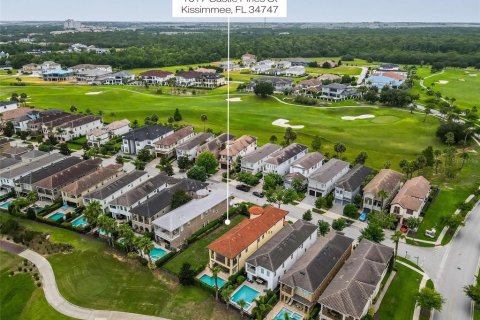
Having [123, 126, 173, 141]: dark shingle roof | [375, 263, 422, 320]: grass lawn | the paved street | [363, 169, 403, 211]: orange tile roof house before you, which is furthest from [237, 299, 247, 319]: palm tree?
[123, 126, 173, 141]: dark shingle roof

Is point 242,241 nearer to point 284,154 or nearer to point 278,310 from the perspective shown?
point 278,310

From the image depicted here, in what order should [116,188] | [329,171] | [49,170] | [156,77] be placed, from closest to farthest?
[116,188] < [329,171] < [49,170] < [156,77]

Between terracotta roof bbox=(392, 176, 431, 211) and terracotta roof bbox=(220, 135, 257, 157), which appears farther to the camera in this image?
terracotta roof bbox=(220, 135, 257, 157)

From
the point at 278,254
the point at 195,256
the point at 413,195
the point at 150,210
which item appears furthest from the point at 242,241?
the point at 413,195

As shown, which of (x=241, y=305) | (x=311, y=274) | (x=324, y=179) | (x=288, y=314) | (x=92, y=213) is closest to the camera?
(x=241, y=305)

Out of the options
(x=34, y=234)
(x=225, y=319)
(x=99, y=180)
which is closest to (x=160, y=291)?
(x=225, y=319)

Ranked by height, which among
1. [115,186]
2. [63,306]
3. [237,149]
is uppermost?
[237,149]

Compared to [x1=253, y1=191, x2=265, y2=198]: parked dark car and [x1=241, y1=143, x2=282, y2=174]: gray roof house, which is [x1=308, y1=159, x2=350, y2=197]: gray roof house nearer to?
[x1=253, y1=191, x2=265, y2=198]: parked dark car
